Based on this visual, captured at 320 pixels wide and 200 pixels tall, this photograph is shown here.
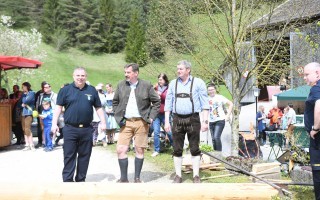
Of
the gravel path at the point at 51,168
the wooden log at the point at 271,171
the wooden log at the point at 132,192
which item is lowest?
the gravel path at the point at 51,168

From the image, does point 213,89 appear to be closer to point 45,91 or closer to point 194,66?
point 194,66

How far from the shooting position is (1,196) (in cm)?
495

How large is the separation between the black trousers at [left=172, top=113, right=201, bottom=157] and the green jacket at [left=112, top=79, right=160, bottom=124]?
394 millimetres

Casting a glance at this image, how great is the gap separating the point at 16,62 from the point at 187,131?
A: 6244 mm

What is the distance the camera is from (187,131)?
651 centimetres

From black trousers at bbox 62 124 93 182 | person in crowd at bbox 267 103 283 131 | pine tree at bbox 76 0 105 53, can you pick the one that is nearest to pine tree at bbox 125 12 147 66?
pine tree at bbox 76 0 105 53

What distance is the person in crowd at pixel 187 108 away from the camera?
6.42 metres

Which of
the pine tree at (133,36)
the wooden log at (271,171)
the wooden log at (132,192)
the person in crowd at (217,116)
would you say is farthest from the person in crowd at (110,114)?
the pine tree at (133,36)

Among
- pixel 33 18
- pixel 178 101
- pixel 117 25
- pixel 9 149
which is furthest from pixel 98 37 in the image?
pixel 178 101

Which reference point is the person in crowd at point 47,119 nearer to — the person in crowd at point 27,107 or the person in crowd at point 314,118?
the person in crowd at point 27,107

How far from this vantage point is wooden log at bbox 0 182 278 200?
4.94 meters

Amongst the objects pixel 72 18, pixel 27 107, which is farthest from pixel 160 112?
pixel 72 18

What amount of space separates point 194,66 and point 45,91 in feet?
13.4

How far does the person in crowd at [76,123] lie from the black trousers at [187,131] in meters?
1.34
